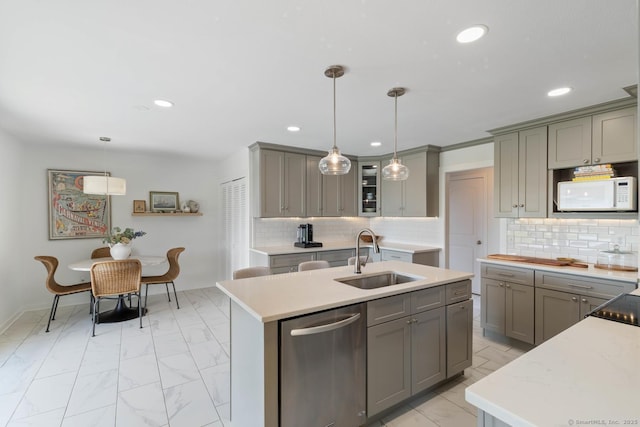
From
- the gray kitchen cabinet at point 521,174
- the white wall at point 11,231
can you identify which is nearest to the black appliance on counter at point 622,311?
the gray kitchen cabinet at point 521,174

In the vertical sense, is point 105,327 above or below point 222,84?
below

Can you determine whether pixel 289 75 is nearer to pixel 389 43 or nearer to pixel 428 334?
pixel 389 43

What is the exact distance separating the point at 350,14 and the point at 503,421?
5.67 feet

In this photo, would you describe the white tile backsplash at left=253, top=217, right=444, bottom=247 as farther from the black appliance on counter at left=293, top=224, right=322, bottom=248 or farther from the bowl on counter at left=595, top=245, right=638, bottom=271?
the bowl on counter at left=595, top=245, right=638, bottom=271

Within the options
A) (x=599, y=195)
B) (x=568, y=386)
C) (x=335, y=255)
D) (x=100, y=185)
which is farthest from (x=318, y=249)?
(x=568, y=386)

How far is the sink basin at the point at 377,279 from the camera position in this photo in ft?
7.72

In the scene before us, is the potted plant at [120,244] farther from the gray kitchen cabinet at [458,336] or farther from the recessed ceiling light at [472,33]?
the recessed ceiling light at [472,33]

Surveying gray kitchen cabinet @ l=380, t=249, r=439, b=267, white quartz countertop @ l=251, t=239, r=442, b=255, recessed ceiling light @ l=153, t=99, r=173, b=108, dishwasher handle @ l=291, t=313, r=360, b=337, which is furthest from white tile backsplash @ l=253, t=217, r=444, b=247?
dishwasher handle @ l=291, t=313, r=360, b=337

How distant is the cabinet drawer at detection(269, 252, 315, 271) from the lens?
390 centimetres

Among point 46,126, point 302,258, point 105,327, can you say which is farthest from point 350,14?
point 105,327

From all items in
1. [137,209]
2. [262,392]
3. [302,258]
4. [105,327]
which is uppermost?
[137,209]

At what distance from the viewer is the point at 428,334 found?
7.06ft

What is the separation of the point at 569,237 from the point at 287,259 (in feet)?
10.7

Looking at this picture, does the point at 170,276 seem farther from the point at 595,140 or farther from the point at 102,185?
the point at 595,140
